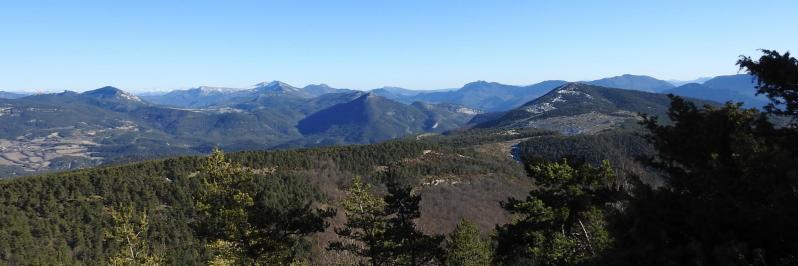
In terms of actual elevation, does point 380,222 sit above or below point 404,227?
above

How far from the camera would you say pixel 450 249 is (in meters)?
63.4

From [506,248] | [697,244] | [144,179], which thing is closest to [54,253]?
[144,179]

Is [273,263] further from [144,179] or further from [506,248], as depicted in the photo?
[144,179]

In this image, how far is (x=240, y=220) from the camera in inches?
1156

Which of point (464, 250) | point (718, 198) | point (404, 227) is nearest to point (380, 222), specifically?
point (404, 227)

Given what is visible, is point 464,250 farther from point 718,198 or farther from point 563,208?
point 718,198

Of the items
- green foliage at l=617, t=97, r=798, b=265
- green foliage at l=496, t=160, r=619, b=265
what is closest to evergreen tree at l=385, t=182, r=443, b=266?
green foliage at l=496, t=160, r=619, b=265

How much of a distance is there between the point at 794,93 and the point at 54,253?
130792 millimetres

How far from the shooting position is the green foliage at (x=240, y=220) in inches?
1164

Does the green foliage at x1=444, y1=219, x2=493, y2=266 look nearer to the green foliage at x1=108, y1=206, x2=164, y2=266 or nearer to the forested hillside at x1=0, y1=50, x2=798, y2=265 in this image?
the forested hillside at x1=0, y1=50, x2=798, y2=265

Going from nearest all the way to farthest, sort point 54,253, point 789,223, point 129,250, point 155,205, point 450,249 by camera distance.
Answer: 1. point 789,223
2. point 129,250
3. point 450,249
4. point 54,253
5. point 155,205

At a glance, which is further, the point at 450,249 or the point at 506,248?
the point at 450,249

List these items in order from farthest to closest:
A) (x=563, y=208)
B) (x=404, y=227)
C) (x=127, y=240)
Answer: (x=127, y=240)
(x=404, y=227)
(x=563, y=208)

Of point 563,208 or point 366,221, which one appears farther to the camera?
point 366,221
